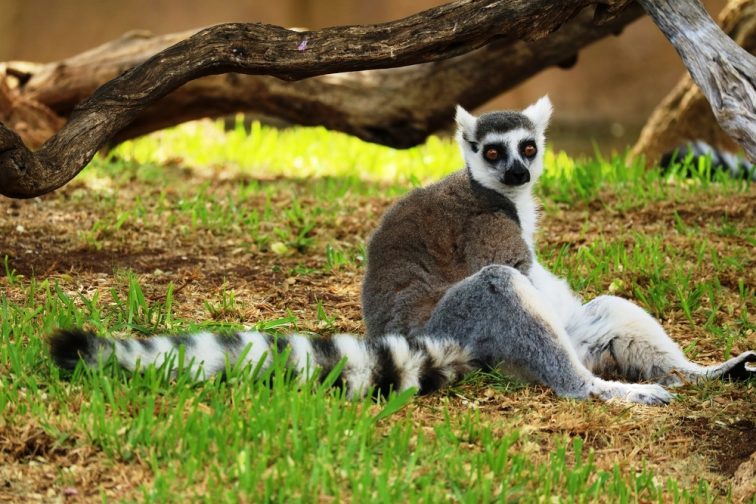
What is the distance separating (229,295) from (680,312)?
2.34 meters

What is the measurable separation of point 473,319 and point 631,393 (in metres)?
0.71

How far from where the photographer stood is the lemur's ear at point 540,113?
4.82 m

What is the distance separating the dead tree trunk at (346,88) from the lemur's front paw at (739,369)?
4.13 m

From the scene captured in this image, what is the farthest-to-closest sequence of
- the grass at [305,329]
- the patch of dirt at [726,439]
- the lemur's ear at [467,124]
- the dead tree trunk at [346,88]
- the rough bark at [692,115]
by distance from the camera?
1. the rough bark at [692,115]
2. the dead tree trunk at [346,88]
3. the lemur's ear at [467,124]
4. the patch of dirt at [726,439]
5. the grass at [305,329]

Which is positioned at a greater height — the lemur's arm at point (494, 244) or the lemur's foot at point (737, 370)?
the lemur's arm at point (494, 244)

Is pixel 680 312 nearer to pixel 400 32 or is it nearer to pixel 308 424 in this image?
pixel 400 32

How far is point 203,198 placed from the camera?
7090 millimetres

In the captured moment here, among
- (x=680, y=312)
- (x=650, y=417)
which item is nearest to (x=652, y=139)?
(x=680, y=312)

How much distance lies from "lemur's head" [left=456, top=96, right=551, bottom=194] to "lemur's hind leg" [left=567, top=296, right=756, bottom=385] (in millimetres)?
678

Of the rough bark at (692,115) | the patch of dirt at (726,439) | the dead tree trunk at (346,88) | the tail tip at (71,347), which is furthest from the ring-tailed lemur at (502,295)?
the rough bark at (692,115)

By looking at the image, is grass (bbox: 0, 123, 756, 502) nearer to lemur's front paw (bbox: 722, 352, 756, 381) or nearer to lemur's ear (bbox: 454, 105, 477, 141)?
lemur's front paw (bbox: 722, 352, 756, 381)

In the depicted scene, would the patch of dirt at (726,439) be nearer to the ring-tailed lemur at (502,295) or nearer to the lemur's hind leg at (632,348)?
the ring-tailed lemur at (502,295)

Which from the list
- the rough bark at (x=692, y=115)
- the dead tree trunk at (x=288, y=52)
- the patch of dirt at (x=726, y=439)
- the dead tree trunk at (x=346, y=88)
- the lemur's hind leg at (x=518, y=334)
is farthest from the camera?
the rough bark at (x=692, y=115)

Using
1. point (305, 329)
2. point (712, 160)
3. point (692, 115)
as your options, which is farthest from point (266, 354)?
point (692, 115)
